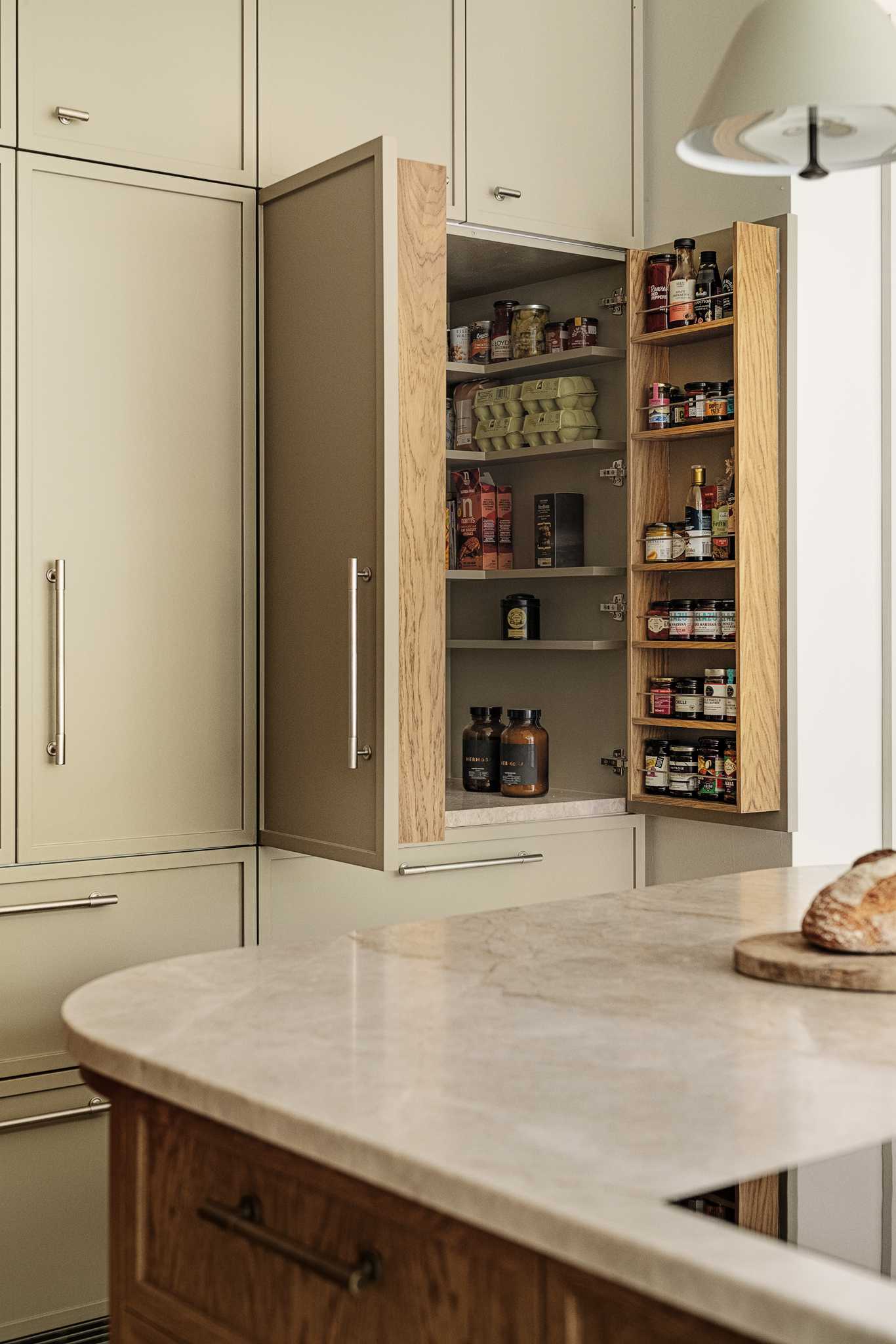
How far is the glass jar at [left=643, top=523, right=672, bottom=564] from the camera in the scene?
10.8 feet

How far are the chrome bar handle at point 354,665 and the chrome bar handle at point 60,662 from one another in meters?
0.55

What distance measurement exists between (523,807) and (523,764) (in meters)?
0.17

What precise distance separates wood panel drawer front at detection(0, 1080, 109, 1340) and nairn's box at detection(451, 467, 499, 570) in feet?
5.40

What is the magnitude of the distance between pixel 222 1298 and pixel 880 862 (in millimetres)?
811

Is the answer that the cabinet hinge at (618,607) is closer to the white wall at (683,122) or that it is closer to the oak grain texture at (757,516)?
the oak grain texture at (757,516)

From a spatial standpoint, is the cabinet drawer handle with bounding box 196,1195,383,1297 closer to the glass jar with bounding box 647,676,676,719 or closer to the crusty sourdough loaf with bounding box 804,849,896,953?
the crusty sourdough loaf with bounding box 804,849,896,953

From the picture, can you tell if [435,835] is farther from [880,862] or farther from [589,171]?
[589,171]

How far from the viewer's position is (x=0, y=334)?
8.72 feet

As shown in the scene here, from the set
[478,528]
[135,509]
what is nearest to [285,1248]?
[135,509]

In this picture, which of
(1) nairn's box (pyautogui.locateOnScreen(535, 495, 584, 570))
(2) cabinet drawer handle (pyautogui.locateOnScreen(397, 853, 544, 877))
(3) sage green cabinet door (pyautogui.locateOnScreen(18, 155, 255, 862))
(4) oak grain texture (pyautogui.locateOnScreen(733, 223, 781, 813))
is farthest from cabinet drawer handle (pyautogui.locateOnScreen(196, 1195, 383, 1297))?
(1) nairn's box (pyautogui.locateOnScreen(535, 495, 584, 570))

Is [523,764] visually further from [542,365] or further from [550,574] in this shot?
[542,365]

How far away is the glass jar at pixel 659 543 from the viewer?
331cm

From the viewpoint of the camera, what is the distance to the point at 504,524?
3734 millimetres

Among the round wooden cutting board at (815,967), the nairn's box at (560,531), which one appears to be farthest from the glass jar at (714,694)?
the round wooden cutting board at (815,967)
